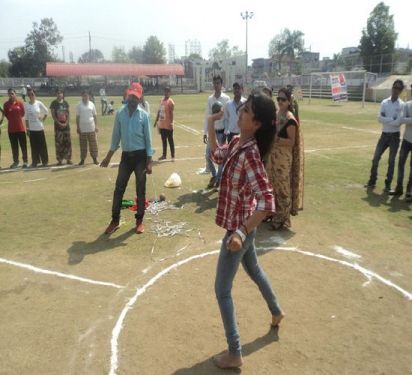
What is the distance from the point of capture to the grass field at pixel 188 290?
3.63 m

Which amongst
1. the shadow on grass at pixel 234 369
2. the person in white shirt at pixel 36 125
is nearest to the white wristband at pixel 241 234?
the shadow on grass at pixel 234 369

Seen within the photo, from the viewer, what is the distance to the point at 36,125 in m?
11.6

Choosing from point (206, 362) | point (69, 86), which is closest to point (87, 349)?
point (206, 362)

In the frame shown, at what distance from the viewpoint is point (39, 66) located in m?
85.6

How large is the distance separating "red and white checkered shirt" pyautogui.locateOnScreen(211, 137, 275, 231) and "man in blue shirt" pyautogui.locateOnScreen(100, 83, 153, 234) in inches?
130

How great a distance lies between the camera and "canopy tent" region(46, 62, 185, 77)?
64438mm

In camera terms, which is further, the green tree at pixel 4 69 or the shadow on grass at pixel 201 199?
the green tree at pixel 4 69

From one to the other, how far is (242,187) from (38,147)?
1016cm

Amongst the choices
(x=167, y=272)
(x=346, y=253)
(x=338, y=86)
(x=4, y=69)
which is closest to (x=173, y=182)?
(x=167, y=272)

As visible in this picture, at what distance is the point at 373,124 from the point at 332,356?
19.7m

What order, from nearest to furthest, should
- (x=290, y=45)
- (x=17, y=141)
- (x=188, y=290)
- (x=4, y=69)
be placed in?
(x=188, y=290) → (x=17, y=141) → (x=4, y=69) → (x=290, y=45)

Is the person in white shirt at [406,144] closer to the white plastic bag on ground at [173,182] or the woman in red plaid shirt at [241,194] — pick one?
the white plastic bag on ground at [173,182]

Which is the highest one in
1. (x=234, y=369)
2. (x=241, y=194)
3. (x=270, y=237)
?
(x=241, y=194)

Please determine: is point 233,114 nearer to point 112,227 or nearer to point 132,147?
point 132,147
